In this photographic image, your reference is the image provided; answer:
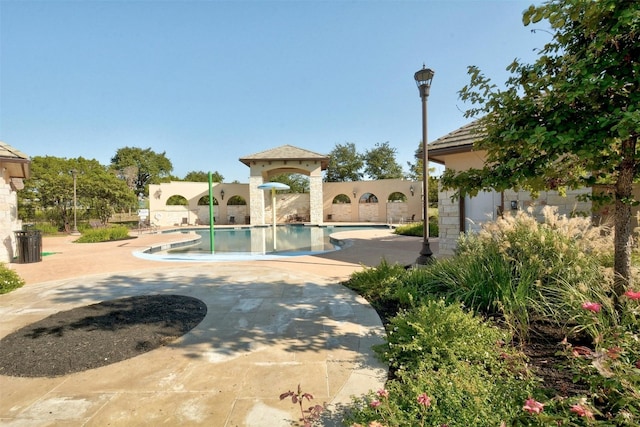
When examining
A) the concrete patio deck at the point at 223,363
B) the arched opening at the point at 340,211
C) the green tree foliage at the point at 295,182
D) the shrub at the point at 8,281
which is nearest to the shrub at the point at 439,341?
the concrete patio deck at the point at 223,363

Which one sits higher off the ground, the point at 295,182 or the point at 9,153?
the point at 295,182

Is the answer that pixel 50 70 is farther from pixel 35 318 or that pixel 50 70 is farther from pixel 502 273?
pixel 502 273

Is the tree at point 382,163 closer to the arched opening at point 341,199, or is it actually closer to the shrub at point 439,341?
the arched opening at point 341,199

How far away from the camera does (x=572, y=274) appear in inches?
125

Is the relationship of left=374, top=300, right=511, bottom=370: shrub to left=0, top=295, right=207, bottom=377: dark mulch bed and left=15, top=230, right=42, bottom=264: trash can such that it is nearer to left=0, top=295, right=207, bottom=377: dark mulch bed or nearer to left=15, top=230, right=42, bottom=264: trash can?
left=0, top=295, right=207, bottom=377: dark mulch bed

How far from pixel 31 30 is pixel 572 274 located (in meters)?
10.8

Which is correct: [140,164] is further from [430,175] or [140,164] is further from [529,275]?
[529,275]

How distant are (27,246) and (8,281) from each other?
3990 millimetres

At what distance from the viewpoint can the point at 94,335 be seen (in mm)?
3391

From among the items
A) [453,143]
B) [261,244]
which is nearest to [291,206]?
[261,244]

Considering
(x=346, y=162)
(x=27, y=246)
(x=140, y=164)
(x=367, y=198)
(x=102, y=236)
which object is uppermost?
(x=140, y=164)

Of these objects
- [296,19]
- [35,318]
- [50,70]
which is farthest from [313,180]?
[35,318]

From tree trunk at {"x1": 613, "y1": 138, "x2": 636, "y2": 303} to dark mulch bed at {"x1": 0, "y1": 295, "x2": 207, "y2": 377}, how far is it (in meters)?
4.77

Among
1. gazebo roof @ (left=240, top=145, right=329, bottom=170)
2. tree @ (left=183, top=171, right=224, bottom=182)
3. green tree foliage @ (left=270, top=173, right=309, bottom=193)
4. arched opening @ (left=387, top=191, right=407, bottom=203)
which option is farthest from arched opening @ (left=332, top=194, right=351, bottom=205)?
tree @ (left=183, top=171, right=224, bottom=182)
